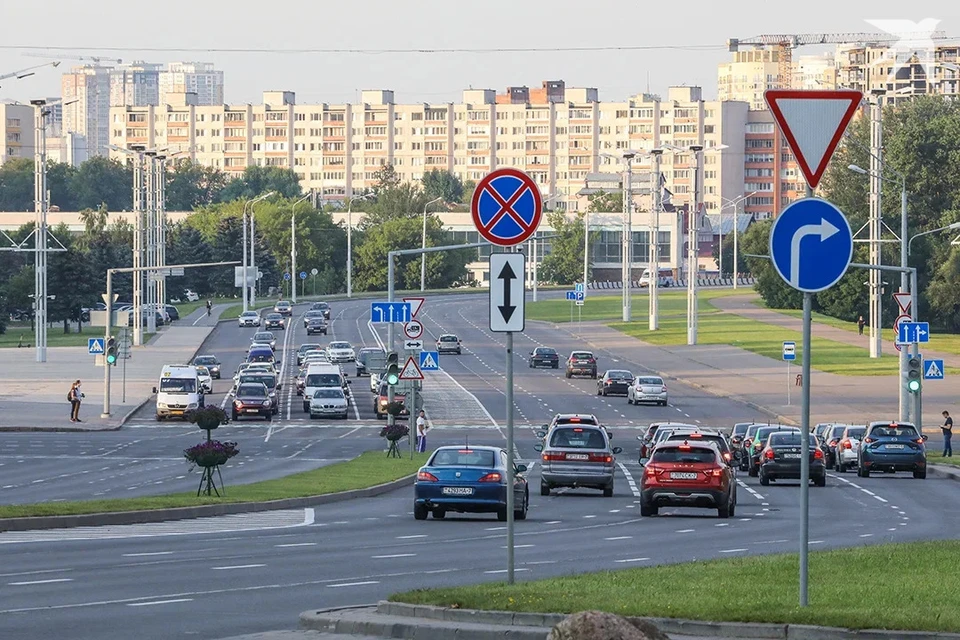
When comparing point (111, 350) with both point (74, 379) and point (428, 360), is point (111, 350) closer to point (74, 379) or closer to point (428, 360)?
point (74, 379)

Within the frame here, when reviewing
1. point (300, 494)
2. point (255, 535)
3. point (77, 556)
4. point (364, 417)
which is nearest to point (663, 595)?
point (77, 556)

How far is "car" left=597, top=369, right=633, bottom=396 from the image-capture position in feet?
254

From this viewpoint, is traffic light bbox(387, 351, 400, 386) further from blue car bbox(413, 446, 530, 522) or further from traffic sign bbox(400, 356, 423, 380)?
blue car bbox(413, 446, 530, 522)

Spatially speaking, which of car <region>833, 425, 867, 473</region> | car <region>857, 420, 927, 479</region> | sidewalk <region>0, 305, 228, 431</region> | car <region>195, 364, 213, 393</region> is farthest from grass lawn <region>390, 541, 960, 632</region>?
car <region>195, 364, 213, 393</region>

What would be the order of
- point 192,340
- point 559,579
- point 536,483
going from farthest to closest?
1. point 192,340
2. point 536,483
3. point 559,579

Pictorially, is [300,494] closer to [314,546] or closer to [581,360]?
[314,546]

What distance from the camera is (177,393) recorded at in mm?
65875

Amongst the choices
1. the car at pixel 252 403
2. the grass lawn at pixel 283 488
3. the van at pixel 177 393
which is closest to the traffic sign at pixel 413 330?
the grass lawn at pixel 283 488

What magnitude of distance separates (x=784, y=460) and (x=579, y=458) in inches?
281

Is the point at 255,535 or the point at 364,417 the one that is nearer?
the point at 255,535

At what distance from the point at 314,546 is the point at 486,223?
953cm

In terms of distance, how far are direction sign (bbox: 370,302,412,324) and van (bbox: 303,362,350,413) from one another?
20.8 m

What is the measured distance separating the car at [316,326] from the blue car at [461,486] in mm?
87584

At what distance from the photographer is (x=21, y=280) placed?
12681cm
